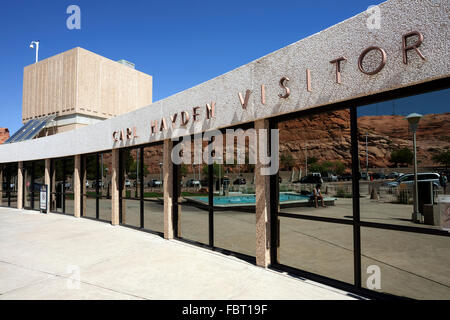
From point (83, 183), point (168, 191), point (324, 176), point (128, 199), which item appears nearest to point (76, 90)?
point (83, 183)

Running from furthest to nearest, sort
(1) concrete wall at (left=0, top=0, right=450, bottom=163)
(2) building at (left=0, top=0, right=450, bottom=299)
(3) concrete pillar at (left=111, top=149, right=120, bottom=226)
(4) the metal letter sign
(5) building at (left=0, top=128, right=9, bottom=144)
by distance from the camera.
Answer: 1. (5) building at (left=0, top=128, right=9, bottom=144)
2. (4) the metal letter sign
3. (3) concrete pillar at (left=111, top=149, right=120, bottom=226)
4. (2) building at (left=0, top=0, right=450, bottom=299)
5. (1) concrete wall at (left=0, top=0, right=450, bottom=163)

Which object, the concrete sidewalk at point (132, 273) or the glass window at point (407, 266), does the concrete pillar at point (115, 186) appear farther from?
the glass window at point (407, 266)

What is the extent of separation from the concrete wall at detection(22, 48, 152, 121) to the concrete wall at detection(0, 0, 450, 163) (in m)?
14.2

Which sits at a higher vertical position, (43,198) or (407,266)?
(43,198)

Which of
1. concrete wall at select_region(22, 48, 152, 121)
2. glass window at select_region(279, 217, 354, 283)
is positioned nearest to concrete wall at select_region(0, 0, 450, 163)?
glass window at select_region(279, 217, 354, 283)

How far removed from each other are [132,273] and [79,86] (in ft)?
57.8

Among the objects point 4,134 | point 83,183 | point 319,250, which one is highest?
point 4,134

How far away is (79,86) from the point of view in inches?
768

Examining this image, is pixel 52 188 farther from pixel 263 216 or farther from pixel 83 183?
pixel 263 216

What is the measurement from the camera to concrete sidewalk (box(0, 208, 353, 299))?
446 cm

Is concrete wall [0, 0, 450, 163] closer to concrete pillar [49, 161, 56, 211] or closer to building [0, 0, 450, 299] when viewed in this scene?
building [0, 0, 450, 299]

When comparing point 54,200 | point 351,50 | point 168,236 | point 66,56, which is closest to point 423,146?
point 351,50
